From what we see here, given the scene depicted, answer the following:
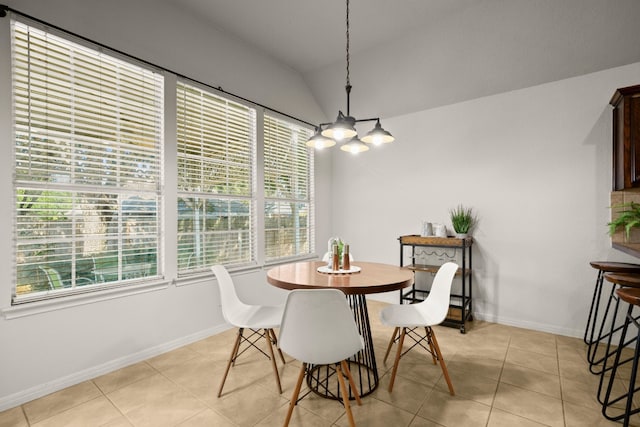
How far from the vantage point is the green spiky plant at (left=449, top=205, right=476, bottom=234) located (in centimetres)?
360

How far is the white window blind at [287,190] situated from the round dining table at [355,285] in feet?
5.01

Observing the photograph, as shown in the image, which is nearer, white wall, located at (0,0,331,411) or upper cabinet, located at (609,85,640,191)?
white wall, located at (0,0,331,411)

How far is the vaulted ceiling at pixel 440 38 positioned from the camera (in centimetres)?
279

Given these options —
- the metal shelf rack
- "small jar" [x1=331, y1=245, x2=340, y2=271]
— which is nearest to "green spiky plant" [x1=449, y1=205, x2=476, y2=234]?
the metal shelf rack

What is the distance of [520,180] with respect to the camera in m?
3.46

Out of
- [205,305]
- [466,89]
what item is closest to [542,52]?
[466,89]

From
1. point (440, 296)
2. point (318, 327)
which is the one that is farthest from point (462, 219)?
point (318, 327)

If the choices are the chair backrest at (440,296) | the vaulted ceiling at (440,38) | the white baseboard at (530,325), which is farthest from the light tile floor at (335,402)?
the vaulted ceiling at (440,38)

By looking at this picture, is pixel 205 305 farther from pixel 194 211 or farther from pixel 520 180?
pixel 520 180

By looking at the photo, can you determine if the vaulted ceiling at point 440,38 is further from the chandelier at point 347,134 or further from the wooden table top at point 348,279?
the wooden table top at point 348,279

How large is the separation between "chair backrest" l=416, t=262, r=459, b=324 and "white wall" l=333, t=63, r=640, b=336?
1.57m

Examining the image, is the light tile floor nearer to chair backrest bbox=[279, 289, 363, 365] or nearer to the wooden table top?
chair backrest bbox=[279, 289, 363, 365]

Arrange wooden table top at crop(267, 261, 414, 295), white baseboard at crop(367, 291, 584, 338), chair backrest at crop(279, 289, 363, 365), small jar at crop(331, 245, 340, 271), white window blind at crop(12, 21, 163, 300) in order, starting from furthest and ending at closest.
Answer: white baseboard at crop(367, 291, 584, 338) < small jar at crop(331, 245, 340, 271) < white window blind at crop(12, 21, 163, 300) < wooden table top at crop(267, 261, 414, 295) < chair backrest at crop(279, 289, 363, 365)

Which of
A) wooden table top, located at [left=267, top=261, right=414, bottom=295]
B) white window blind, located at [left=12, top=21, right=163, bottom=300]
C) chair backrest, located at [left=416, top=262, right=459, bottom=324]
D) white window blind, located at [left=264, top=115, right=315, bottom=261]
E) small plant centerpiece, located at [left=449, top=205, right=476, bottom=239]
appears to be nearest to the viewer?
wooden table top, located at [left=267, top=261, right=414, bottom=295]
